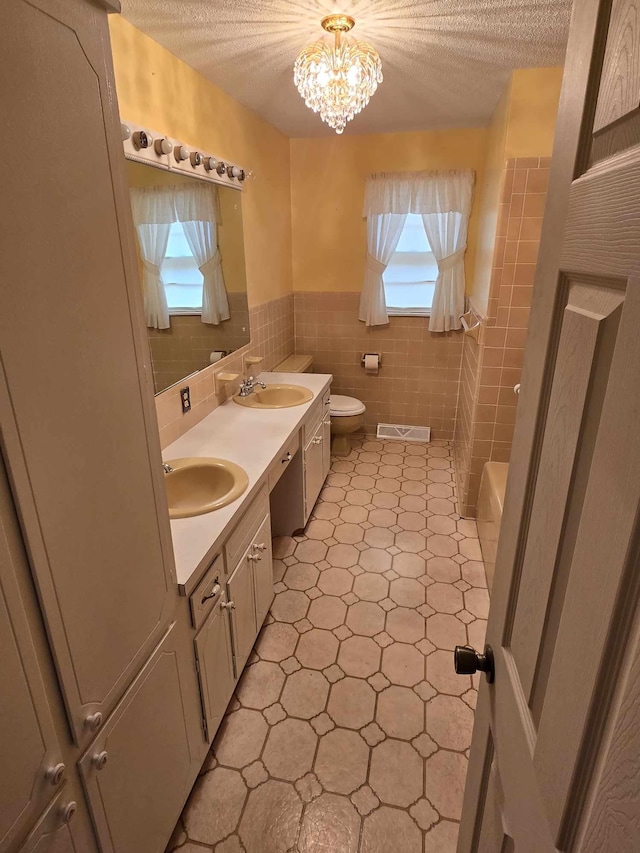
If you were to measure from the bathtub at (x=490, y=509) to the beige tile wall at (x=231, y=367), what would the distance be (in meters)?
1.59

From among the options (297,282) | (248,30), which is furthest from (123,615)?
(297,282)

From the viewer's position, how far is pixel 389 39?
1938 millimetres

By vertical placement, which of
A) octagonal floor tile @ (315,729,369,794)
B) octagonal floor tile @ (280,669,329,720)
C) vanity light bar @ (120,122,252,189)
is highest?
vanity light bar @ (120,122,252,189)

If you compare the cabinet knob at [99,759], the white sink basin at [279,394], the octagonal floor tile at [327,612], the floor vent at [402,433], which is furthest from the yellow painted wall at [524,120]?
the cabinet knob at [99,759]

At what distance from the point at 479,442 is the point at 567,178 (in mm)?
2425

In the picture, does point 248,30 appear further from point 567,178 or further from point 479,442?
point 479,442

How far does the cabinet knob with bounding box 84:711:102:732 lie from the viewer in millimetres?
884

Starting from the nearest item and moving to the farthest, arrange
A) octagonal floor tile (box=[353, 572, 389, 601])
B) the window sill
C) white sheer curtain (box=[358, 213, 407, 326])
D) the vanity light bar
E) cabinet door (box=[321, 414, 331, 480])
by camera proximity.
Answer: the vanity light bar
octagonal floor tile (box=[353, 572, 389, 601])
cabinet door (box=[321, 414, 331, 480])
white sheer curtain (box=[358, 213, 407, 326])
the window sill

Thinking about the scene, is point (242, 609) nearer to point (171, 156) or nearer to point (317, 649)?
point (317, 649)

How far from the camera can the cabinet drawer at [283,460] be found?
6.73 ft

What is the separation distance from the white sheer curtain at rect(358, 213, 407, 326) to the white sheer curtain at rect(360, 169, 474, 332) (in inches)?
1.9

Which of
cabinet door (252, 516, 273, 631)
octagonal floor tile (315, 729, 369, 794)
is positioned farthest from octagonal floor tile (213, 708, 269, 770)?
cabinet door (252, 516, 273, 631)

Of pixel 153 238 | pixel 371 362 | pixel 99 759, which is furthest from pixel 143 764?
pixel 371 362

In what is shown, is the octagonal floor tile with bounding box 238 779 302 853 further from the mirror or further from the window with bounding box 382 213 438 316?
the window with bounding box 382 213 438 316
